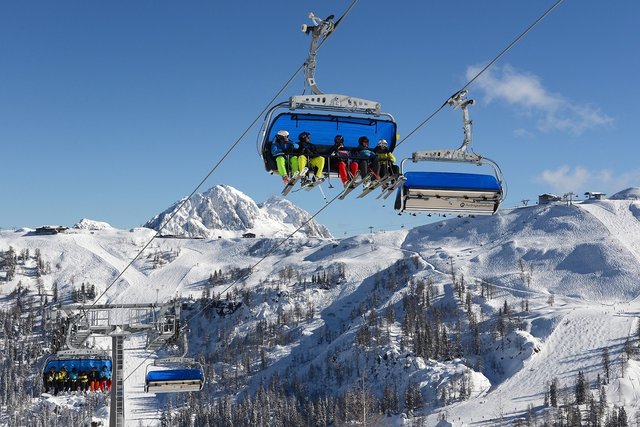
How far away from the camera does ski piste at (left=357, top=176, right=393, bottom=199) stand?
1361 cm

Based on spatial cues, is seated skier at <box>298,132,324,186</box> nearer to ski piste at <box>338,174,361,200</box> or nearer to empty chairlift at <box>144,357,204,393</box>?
ski piste at <box>338,174,361,200</box>

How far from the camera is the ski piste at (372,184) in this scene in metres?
13.6

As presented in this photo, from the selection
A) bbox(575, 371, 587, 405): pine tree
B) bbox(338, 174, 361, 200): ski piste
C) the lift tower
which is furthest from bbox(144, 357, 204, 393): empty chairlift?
bbox(575, 371, 587, 405): pine tree

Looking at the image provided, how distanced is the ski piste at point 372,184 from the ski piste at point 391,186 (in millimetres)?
87

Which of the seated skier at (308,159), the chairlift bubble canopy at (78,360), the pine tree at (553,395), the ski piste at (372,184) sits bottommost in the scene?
the pine tree at (553,395)

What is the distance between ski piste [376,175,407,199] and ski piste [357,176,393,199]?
3.4 inches

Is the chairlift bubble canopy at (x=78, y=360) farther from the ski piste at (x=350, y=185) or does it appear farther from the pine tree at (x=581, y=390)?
the pine tree at (x=581, y=390)

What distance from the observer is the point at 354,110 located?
508 inches

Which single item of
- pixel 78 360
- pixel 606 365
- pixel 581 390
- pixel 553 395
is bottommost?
pixel 553 395

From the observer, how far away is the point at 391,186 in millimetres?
13602

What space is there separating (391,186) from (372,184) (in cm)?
41

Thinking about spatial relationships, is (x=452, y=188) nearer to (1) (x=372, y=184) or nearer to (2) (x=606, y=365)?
(1) (x=372, y=184)

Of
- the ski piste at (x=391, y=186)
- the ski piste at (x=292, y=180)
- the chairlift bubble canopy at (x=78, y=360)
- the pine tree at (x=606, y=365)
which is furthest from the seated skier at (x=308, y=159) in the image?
the pine tree at (x=606, y=365)

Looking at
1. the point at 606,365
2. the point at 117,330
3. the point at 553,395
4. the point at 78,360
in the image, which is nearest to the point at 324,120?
the point at 117,330
